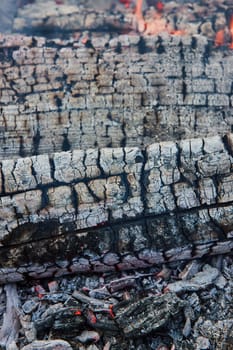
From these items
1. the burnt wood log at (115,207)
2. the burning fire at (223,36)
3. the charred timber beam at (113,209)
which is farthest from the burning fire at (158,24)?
the charred timber beam at (113,209)

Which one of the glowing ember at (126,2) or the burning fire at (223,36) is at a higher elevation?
the glowing ember at (126,2)

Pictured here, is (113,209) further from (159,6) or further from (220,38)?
(159,6)

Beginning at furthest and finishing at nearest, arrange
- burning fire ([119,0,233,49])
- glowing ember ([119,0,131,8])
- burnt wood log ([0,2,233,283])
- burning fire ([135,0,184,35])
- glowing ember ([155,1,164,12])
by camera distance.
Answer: glowing ember ([119,0,131,8])
glowing ember ([155,1,164,12])
burning fire ([135,0,184,35])
burning fire ([119,0,233,49])
burnt wood log ([0,2,233,283])

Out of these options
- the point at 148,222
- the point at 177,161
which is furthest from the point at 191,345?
the point at 177,161

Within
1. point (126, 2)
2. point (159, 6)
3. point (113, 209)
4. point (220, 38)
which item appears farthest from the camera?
point (126, 2)

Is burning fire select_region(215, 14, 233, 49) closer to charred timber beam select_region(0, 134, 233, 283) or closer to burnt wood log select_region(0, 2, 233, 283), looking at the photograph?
burnt wood log select_region(0, 2, 233, 283)

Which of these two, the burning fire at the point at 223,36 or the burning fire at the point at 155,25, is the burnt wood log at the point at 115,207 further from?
the burning fire at the point at 155,25

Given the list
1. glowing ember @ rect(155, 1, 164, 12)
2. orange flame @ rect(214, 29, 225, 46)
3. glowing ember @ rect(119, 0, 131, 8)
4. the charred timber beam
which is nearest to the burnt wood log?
the charred timber beam

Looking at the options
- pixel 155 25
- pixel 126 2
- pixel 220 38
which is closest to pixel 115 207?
pixel 220 38

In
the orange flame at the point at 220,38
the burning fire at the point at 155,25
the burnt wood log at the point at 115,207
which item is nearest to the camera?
the burnt wood log at the point at 115,207
